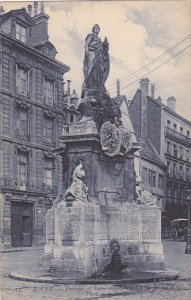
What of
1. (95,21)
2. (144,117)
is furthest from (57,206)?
(144,117)

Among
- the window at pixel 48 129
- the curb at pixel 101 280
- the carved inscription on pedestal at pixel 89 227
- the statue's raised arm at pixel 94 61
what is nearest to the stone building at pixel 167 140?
the window at pixel 48 129

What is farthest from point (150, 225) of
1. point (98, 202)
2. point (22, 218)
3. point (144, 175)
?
point (144, 175)

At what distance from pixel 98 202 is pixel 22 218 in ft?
65.9

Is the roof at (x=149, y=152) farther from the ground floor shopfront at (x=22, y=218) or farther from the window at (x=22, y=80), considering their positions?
the window at (x=22, y=80)

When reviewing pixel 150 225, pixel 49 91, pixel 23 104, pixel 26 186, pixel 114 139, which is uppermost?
pixel 49 91

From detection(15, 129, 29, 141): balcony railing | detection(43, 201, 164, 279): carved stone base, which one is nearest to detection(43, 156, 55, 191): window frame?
detection(15, 129, 29, 141): balcony railing

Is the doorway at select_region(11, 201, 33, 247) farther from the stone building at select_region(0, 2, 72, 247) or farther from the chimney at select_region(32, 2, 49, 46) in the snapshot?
the chimney at select_region(32, 2, 49, 46)

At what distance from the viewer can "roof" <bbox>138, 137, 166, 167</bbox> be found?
48.6 m

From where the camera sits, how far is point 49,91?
37.1 m

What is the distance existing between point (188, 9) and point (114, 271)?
7.09 m

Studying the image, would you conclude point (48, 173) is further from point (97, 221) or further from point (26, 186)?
point (97, 221)

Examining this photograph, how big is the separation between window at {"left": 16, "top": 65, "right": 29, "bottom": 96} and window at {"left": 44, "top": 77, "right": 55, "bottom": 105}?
7.65 feet

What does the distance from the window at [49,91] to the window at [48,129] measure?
119 centimetres

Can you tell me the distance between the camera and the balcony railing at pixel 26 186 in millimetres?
31423
